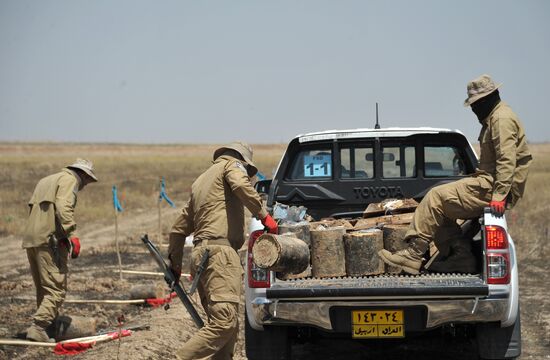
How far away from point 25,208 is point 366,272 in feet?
68.1

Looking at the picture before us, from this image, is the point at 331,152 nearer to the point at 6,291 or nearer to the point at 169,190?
the point at 6,291

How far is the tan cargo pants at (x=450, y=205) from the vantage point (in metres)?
7.00

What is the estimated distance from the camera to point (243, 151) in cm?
727

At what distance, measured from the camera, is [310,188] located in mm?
8328

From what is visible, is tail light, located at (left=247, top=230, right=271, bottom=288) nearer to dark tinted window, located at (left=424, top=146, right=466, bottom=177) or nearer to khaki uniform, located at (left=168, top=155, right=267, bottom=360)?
khaki uniform, located at (left=168, top=155, right=267, bottom=360)

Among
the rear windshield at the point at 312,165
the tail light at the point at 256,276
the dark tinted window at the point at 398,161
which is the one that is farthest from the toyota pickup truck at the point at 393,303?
the dark tinted window at the point at 398,161

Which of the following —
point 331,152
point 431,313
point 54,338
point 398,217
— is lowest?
point 54,338

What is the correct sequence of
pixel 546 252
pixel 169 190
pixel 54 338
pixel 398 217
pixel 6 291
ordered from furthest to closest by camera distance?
pixel 169 190
pixel 546 252
pixel 6 291
pixel 54 338
pixel 398 217

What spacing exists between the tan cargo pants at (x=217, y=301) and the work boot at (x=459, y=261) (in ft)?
5.08

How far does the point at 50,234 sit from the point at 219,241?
2897 millimetres

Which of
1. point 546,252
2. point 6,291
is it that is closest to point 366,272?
point 6,291

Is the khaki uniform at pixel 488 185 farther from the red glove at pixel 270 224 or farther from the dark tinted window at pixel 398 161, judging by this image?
the dark tinted window at pixel 398 161

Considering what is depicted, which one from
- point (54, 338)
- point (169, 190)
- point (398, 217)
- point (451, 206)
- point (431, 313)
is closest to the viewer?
point (431, 313)

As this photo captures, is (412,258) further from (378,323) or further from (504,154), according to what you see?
(504,154)
